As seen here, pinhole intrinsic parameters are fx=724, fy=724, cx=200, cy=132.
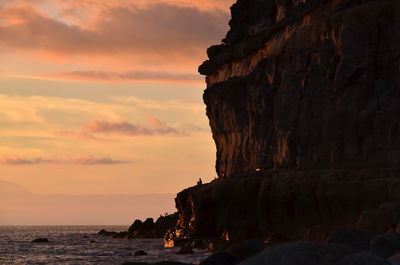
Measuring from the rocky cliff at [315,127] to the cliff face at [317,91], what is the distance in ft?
0.33

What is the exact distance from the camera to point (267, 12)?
105312 mm

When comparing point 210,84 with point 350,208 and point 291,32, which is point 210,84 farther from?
point 350,208

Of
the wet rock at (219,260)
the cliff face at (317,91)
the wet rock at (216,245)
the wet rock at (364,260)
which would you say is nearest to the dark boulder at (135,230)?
the cliff face at (317,91)

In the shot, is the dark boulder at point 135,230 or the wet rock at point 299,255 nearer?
the wet rock at point 299,255

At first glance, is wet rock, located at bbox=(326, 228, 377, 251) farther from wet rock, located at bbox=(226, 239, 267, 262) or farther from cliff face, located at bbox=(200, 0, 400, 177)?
cliff face, located at bbox=(200, 0, 400, 177)

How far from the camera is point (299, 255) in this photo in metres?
17.2

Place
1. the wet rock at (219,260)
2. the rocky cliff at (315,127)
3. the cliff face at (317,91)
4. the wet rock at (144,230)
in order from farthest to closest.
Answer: the wet rock at (144,230)
the cliff face at (317,91)
the rocky cliff at (315,127)
the wet rock at (219,260)

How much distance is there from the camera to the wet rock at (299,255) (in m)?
17.0

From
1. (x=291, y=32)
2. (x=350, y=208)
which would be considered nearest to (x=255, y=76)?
(x=291, y=32)

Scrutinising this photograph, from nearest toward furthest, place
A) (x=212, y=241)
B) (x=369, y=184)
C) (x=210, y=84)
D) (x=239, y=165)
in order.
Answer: (x=369, y=184) → (x=212, y=241) → (x=239, y=165) → (x=210, y=84)

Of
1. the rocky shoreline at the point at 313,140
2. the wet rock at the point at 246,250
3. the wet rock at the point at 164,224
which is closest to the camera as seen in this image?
the wet rock at the point at 246,250

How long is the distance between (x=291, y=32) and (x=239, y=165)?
21854mm

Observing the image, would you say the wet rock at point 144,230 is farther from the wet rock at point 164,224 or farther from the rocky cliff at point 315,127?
the rocky cliff at point 315,127

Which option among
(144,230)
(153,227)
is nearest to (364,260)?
(153,227)
